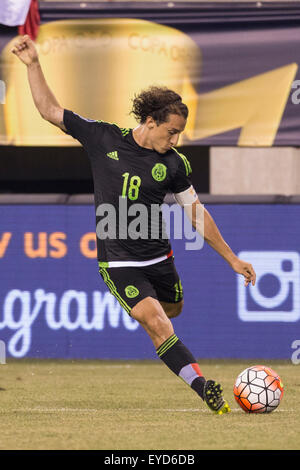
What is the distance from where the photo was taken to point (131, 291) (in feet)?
24.9

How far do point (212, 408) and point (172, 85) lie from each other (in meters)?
7.06

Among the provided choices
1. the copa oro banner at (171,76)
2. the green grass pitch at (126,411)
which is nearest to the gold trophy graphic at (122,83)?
the copa oro banner at (171,76)

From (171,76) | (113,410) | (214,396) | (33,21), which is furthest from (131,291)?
(33,21)

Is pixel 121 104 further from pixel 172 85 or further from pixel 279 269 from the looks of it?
pixel 279 269

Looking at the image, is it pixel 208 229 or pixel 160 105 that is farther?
pixel 208 229

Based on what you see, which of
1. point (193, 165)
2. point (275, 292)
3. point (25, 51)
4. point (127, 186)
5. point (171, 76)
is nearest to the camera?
point (25, 51)

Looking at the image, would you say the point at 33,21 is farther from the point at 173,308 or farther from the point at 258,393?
the point at 258,393

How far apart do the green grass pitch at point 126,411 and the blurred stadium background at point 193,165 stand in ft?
1.16

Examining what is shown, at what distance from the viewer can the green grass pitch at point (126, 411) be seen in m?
6.18

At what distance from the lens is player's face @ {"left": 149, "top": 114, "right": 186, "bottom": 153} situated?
7.59 metres

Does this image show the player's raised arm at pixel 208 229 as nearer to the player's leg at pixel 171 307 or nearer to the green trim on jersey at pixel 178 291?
the green trim on jersey at pixel 178 291

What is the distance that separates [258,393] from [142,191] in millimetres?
1629

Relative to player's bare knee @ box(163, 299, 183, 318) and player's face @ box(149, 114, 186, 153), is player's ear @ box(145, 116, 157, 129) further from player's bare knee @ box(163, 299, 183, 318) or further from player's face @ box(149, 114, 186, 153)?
player's bare knee @ box(163, 299, 183, 318)
